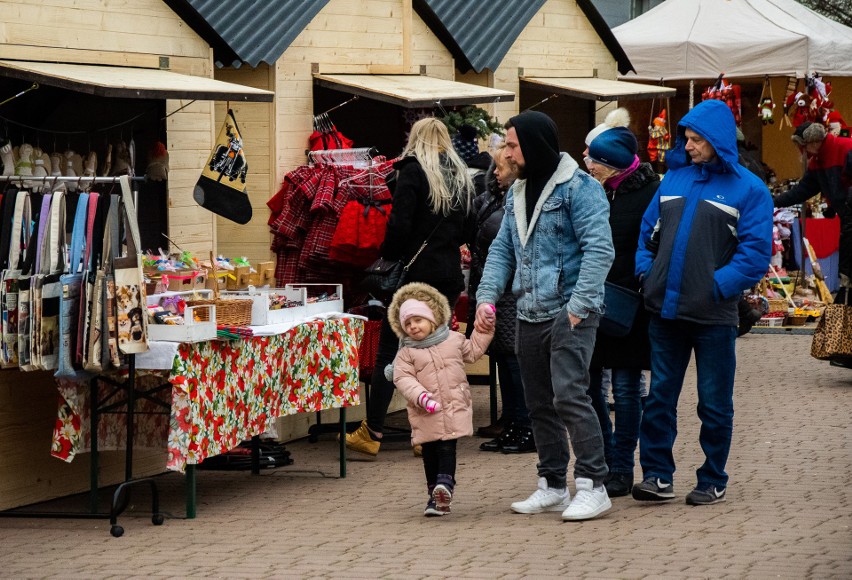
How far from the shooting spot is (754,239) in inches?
269

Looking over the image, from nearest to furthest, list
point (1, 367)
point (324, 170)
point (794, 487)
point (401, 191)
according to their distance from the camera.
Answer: point (1, 367)
point (794, 487)
point (401, 191)
point (324, 170)

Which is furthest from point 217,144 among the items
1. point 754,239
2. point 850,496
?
point 850,496

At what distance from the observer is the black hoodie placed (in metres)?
6.76

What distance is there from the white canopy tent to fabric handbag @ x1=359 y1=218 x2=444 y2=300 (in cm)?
846

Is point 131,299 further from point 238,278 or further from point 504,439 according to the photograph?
point 504,439

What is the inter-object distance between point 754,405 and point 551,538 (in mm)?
4408

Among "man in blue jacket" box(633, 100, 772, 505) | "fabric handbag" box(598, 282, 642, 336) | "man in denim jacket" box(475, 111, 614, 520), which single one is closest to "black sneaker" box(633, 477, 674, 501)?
"man in blue jacket" box(633, 100, 772, 505)

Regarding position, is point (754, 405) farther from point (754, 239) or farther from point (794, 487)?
point (754, 239)

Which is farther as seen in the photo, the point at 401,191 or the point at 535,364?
the point at 401,191

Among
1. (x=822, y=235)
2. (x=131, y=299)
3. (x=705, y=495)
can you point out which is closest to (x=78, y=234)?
(x=131, y=299)

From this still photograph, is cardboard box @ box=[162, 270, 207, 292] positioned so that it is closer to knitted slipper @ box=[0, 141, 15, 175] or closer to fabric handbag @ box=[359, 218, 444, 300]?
knitted slipper @ box=[0, 141, 15, 175]

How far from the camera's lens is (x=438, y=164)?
8773 mm

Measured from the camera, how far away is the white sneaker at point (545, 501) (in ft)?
22.9

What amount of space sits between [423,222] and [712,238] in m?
2.36
